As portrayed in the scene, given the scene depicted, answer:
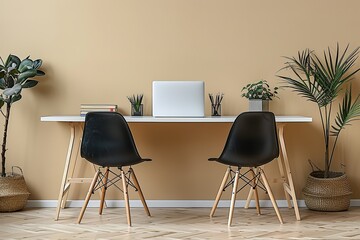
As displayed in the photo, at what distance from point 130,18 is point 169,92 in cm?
88

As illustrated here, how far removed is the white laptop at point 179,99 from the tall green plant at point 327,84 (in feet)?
2.51

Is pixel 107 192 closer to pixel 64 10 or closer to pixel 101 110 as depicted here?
pixel 101 110

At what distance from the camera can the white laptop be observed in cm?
489

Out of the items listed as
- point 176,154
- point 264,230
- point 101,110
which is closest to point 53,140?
point 101,110

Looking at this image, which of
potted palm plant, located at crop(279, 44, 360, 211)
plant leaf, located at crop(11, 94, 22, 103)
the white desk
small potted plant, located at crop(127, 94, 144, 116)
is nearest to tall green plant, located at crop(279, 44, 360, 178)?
potted palm plant, located at crop(279, 44, 360, 211)

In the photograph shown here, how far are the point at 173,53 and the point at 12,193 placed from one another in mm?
1666

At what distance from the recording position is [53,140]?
548cm

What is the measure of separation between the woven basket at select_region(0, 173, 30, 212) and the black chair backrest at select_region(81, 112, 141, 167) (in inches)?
33.0

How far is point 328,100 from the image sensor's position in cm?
520

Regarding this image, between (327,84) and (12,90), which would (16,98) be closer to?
(12,90)

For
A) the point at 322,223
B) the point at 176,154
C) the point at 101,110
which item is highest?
the point at 101,110

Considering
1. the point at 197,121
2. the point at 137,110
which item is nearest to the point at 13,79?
the point at 137,110

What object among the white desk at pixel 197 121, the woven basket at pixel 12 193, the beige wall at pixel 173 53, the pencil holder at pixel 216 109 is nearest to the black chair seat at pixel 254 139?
the white desk at pixel 197 121

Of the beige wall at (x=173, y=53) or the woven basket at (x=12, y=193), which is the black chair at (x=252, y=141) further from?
the woven basket at (x=12, y=193)
